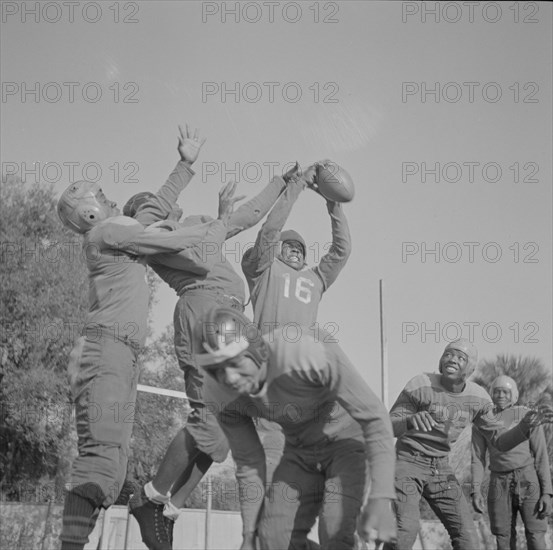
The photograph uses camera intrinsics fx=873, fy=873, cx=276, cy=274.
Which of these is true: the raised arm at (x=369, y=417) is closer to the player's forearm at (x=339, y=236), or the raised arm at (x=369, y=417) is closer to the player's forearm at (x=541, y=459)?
the player's forearm at (x=339, y=236)

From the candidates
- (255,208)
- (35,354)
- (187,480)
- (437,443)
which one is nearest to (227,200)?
(255,208)

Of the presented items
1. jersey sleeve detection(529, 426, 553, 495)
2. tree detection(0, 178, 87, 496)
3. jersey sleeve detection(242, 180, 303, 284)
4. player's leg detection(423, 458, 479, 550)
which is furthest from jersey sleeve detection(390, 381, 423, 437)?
tree detection(0, 178, 87, 496)

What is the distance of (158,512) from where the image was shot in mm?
5816

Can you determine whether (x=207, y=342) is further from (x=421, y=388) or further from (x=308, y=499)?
(x=421, y=388)

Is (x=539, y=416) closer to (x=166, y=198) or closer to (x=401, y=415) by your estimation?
(x=401, y=415)

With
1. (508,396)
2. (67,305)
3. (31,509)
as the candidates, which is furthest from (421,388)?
(67,305)

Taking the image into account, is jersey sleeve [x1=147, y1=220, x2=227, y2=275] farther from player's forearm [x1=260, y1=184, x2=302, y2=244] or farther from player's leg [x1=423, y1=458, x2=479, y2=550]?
player's leg [x1=423, y1=458, x2=479, y2=550]

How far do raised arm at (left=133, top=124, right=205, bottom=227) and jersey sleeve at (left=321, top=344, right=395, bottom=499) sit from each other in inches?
103

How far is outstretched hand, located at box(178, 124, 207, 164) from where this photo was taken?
22.5 feet

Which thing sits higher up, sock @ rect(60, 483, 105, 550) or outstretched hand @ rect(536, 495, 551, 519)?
outstretched hand @ rect(536, 495, 551, 519)

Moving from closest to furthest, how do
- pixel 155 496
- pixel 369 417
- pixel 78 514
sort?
pixel 369 417 < pixel 78 514 < pixel 155 496

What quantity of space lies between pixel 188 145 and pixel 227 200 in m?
0.77

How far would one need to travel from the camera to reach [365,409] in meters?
4.15

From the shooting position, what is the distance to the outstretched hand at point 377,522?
384 cm
